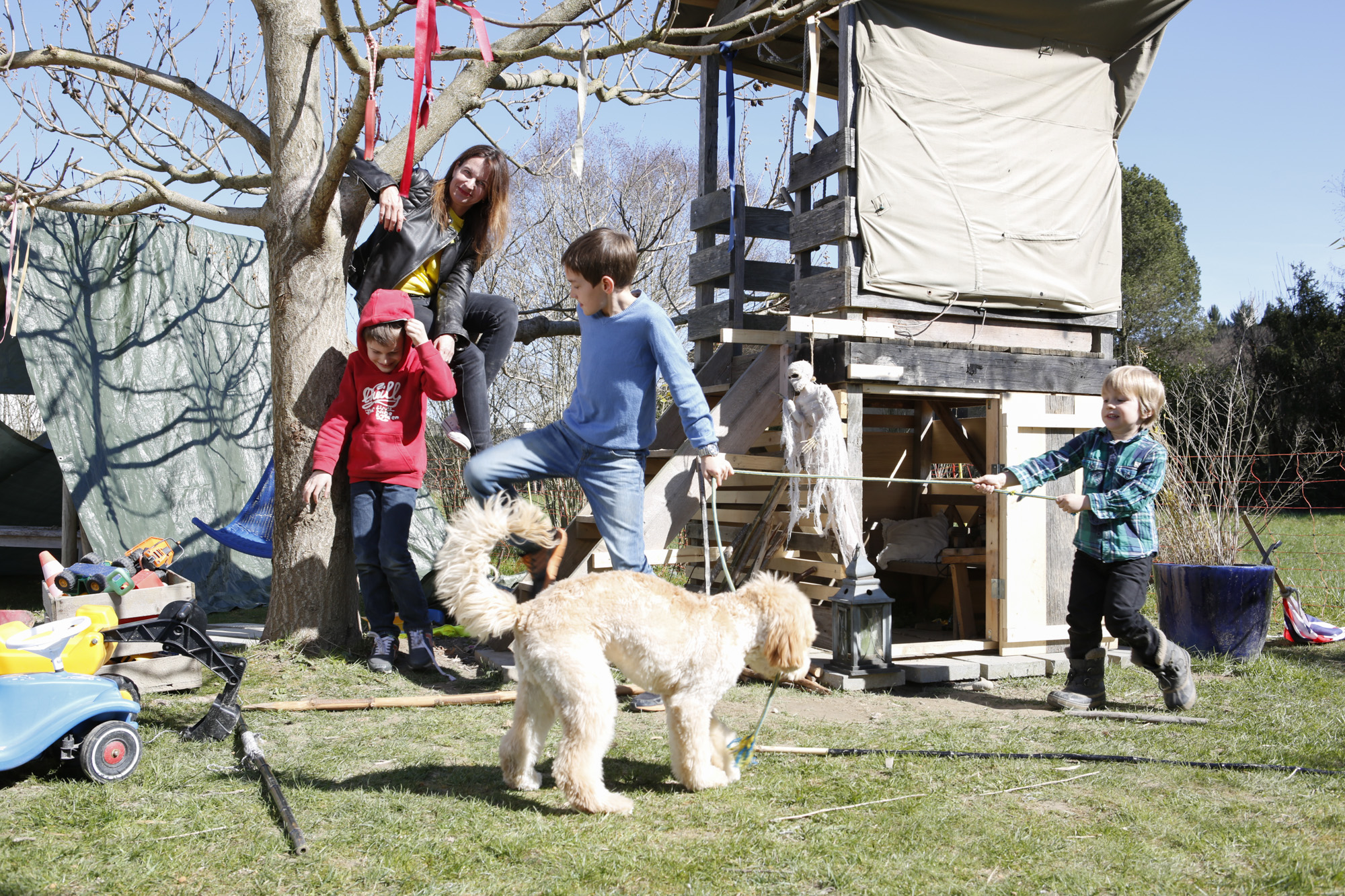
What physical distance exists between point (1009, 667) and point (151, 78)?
6.15 m

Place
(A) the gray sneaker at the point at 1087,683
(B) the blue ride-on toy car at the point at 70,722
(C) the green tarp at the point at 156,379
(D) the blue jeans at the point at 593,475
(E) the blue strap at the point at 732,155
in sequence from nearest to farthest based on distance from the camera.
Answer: (B) the blue ride-on toy car at the point at 70,722
(D) the blue jeans at the point at 593,475
(A) the gray sneaker at the point at 1087,683
(E) the blue strap at the point at 732,155
(C) the green tarp at the point at 156,379

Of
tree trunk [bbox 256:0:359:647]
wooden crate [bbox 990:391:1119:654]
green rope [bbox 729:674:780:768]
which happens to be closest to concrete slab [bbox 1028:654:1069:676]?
wooden crate [bbox 990:391:1119:654]

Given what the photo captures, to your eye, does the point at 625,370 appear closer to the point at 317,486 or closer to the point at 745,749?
the point at 745,749

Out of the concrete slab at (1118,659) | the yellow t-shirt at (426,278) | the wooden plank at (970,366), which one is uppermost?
the yellow t-shirt at (426,278)

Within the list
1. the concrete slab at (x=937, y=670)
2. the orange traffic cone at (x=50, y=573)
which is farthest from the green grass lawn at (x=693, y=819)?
the concrete slab at (x=937, y=670)

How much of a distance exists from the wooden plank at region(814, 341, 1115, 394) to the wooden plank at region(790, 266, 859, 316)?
26 cm

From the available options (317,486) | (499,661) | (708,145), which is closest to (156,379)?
(317,486)

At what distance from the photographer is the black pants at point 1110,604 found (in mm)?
4605

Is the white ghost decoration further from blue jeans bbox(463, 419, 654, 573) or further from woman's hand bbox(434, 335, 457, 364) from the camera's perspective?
woman's hand bbox(434, 335, 457, 364)

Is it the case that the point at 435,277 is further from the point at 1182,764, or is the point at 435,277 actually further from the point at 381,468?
the point at 1182,764

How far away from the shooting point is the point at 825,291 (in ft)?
19.7

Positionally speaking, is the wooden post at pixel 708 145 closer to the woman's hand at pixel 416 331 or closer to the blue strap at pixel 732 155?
the blue strap at pixel 732 155

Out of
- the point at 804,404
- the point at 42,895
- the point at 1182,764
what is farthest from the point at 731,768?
the point at 804,404

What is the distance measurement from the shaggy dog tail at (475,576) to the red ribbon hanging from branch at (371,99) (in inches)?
88.8
